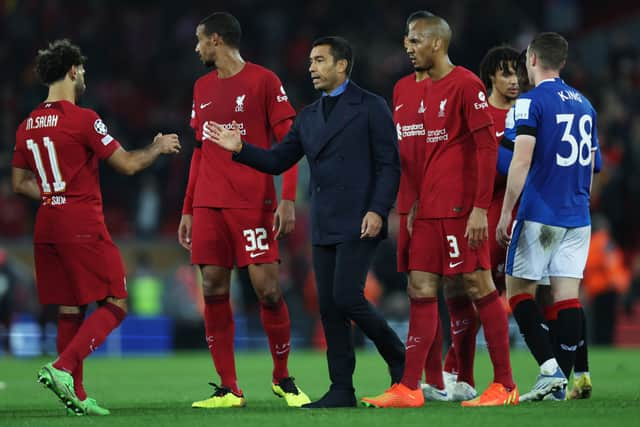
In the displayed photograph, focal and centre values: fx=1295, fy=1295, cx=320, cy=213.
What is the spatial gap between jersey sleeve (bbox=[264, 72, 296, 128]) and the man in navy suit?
0.50 metres

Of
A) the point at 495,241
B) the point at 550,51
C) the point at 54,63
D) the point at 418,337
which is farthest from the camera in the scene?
the point at 495,241

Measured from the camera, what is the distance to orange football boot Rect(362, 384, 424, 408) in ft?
26.4

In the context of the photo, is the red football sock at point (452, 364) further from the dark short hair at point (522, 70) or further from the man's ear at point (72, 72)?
the man's ear at point (72, 72)

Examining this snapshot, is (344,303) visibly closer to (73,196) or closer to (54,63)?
(73,196)

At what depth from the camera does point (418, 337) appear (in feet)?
26.8

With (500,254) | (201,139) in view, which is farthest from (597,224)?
(201,139)

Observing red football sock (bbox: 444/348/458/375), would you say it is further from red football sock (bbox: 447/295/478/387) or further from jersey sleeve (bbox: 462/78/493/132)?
jersey sleeve (bbox: 462/78/493/132)

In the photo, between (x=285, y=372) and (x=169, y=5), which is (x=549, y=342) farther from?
(x=169, y=5)

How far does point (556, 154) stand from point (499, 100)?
1232 millimetres

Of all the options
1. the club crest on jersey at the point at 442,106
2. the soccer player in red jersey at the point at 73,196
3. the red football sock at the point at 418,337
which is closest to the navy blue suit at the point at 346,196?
the red football sock at the point at 418,337

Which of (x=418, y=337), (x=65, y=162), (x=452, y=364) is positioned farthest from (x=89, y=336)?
(x=452, y=364)

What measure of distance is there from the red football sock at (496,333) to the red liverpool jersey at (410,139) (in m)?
0.82

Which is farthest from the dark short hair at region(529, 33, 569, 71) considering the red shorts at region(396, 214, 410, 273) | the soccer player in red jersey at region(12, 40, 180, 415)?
the soccer player in red jersey at region(12, 40, 180, 415)

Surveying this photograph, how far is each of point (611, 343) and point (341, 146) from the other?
1134 centimetres
